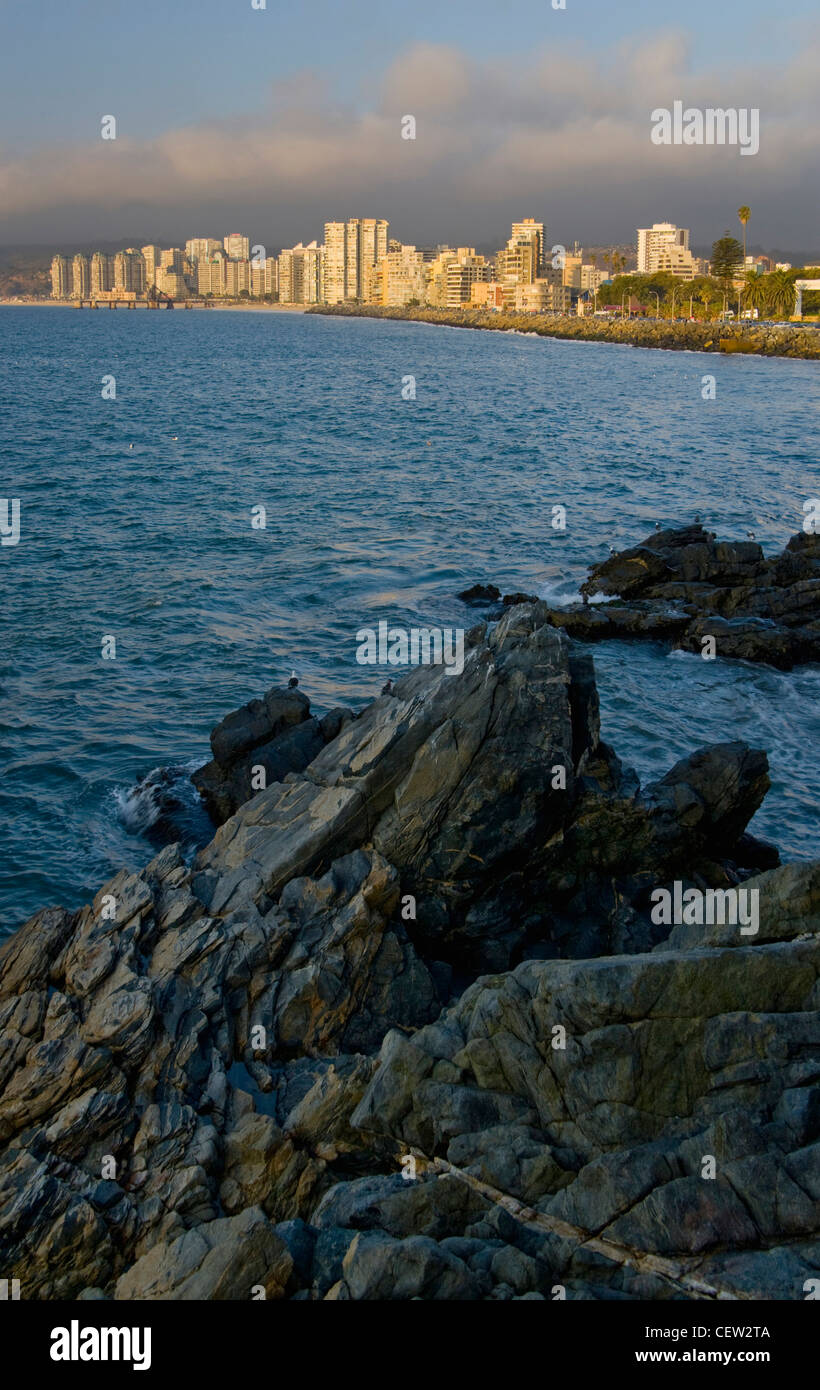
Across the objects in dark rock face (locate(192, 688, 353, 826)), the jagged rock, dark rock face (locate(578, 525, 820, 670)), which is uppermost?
dark rock face (locate(578, 525, 820, 670))

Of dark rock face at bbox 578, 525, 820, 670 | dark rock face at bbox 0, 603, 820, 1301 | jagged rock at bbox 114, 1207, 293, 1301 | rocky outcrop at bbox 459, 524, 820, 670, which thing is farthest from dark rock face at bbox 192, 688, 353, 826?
dark rock face at bbox 578, 525, 820, 670

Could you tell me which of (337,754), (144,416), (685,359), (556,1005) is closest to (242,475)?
(144,416)

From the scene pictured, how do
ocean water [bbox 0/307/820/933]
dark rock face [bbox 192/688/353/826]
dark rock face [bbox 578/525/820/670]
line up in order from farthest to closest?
dark rock face [bbox 578/525/820/670]
ocean water [bbox 0/307/820/933]
dark rock face [bbox 192/688/353/826]

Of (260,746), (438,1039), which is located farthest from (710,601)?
(438,1039)

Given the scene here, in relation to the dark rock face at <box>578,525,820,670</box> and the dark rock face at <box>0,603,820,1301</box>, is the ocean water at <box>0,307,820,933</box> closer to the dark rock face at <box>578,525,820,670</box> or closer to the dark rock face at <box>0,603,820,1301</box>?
the dark rock face at <box>578,525,820,670</box>

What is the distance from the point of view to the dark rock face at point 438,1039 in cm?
1052

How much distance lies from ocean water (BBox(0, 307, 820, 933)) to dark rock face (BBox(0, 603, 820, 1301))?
526 cm

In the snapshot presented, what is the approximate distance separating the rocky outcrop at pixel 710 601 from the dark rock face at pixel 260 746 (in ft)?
48.8

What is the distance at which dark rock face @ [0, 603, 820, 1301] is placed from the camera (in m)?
10.5

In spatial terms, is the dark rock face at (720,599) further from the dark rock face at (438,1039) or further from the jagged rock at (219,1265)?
the jagged rock at (219,1265)

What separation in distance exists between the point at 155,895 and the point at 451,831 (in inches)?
197

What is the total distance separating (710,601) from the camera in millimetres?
38250

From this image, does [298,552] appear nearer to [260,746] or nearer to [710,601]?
[710,601]

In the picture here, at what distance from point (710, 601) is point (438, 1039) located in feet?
90.3
